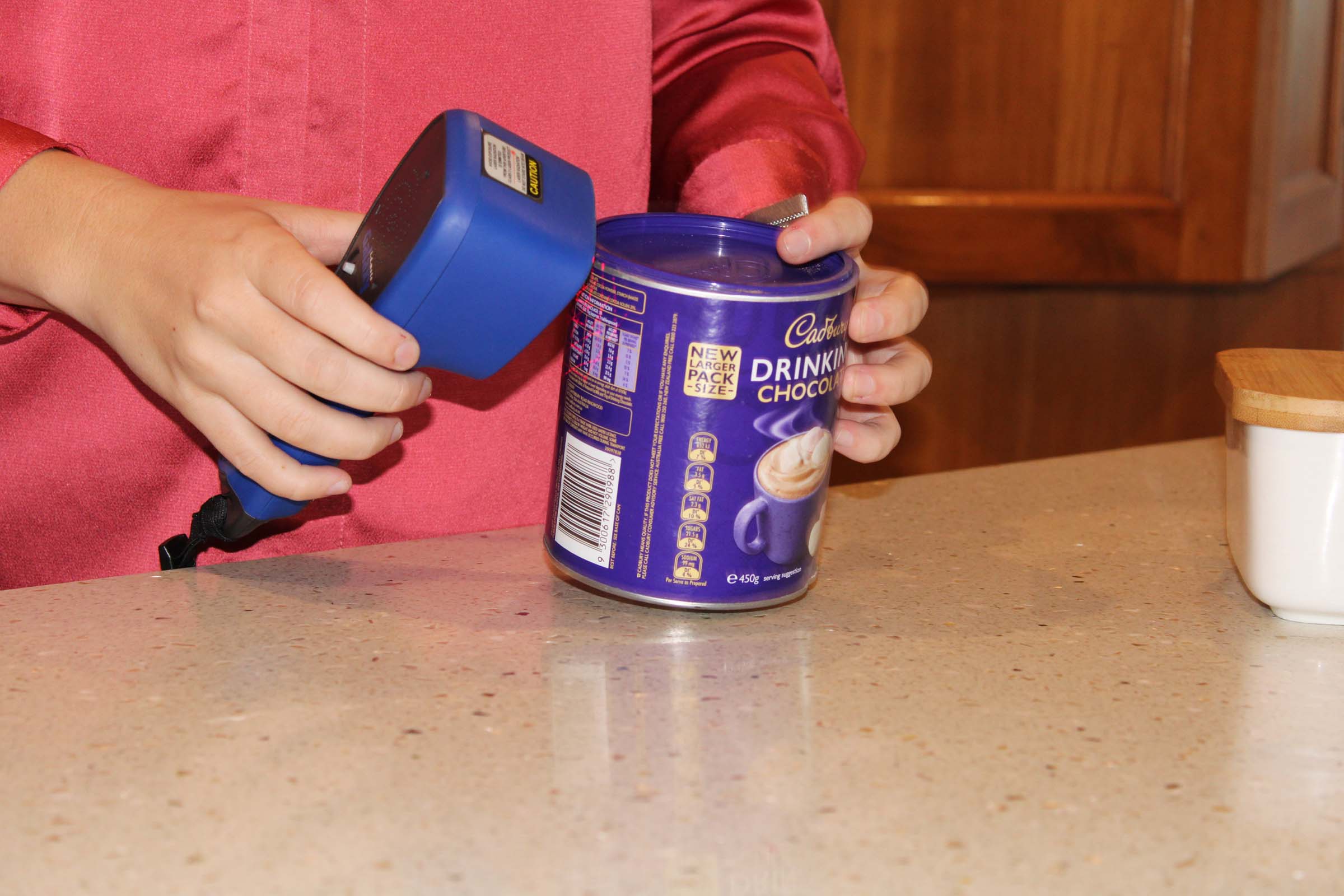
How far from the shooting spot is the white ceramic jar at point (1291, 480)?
0.53 metres

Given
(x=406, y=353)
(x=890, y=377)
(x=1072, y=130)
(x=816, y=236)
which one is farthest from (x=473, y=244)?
(x=1072, y=130)

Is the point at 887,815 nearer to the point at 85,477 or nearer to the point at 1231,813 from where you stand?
the point at 1231,813

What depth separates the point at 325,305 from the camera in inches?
18.1

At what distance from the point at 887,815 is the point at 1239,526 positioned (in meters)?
0.29

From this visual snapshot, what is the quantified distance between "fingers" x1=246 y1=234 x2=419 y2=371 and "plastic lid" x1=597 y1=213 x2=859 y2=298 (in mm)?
87

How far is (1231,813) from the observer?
1.34 ft

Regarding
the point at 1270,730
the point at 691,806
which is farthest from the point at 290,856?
the point at 1270,730

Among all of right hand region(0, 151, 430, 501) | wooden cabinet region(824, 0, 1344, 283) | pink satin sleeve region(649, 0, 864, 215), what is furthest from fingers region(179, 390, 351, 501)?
wooden cabinet region(824, 0, 1344, 283)

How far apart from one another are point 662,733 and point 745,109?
0.45 m

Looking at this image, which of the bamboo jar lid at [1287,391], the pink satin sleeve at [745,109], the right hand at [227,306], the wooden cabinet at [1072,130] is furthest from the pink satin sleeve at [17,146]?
the wooden cabinet at [1072,130]

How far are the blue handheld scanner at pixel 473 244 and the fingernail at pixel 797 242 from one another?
0.09 m

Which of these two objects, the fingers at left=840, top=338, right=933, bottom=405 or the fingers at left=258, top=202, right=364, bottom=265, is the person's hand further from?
the fingers at left=258, top=202, right=364, bottom=265

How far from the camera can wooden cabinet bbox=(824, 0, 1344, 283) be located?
5.29ft

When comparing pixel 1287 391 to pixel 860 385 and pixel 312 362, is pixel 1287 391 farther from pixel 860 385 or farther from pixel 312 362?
pixel 312 362
